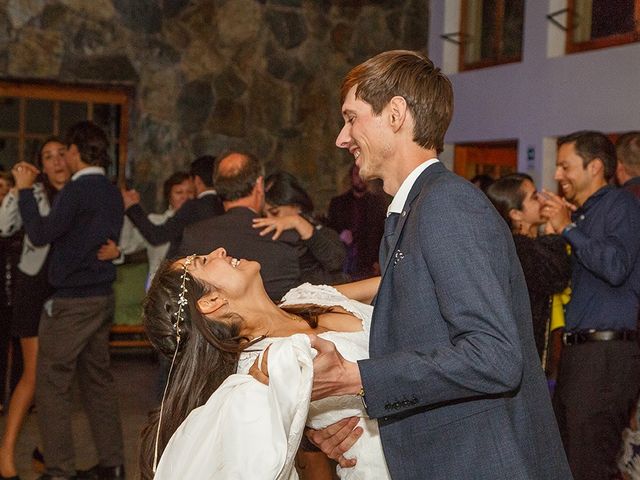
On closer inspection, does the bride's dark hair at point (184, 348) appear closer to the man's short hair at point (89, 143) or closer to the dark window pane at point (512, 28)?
the man's short hair at point (89, 143)

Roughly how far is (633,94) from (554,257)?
297 cm

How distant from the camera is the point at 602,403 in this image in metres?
3.60

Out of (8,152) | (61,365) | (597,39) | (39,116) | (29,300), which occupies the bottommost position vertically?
(61,365)

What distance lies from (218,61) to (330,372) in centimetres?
722

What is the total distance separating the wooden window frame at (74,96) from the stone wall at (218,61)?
9cm

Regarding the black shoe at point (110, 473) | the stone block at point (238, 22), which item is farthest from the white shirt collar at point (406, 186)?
the stone block at point (238, 22)

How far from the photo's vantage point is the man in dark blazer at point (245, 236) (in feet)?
12.0

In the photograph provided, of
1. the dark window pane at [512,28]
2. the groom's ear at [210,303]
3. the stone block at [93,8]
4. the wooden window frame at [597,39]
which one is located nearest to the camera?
the groom's ear at [210,303]

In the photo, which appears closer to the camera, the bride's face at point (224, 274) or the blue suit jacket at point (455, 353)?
the blue suit jacket at point (455, 353)

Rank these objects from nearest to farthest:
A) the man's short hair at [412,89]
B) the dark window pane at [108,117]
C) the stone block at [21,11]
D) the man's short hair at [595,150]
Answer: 1. the man's short hair at [412,89]
2. the man's short hair at [595,150]
3. the stone block at [21,11]
4. the dark window pane at [108,117]

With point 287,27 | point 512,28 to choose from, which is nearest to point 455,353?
point 512,28

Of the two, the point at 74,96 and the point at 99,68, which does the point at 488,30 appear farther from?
the point at 74,96

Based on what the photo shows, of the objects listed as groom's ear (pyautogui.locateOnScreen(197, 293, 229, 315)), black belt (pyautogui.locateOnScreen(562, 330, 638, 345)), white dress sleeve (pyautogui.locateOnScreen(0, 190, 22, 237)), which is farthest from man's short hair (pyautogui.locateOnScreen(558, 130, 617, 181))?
white dress sleeve (pyautogui.locateOnScreen(0, 190, 22, 237))

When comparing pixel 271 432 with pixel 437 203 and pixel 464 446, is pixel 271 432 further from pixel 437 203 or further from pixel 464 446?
pixel 437 203
